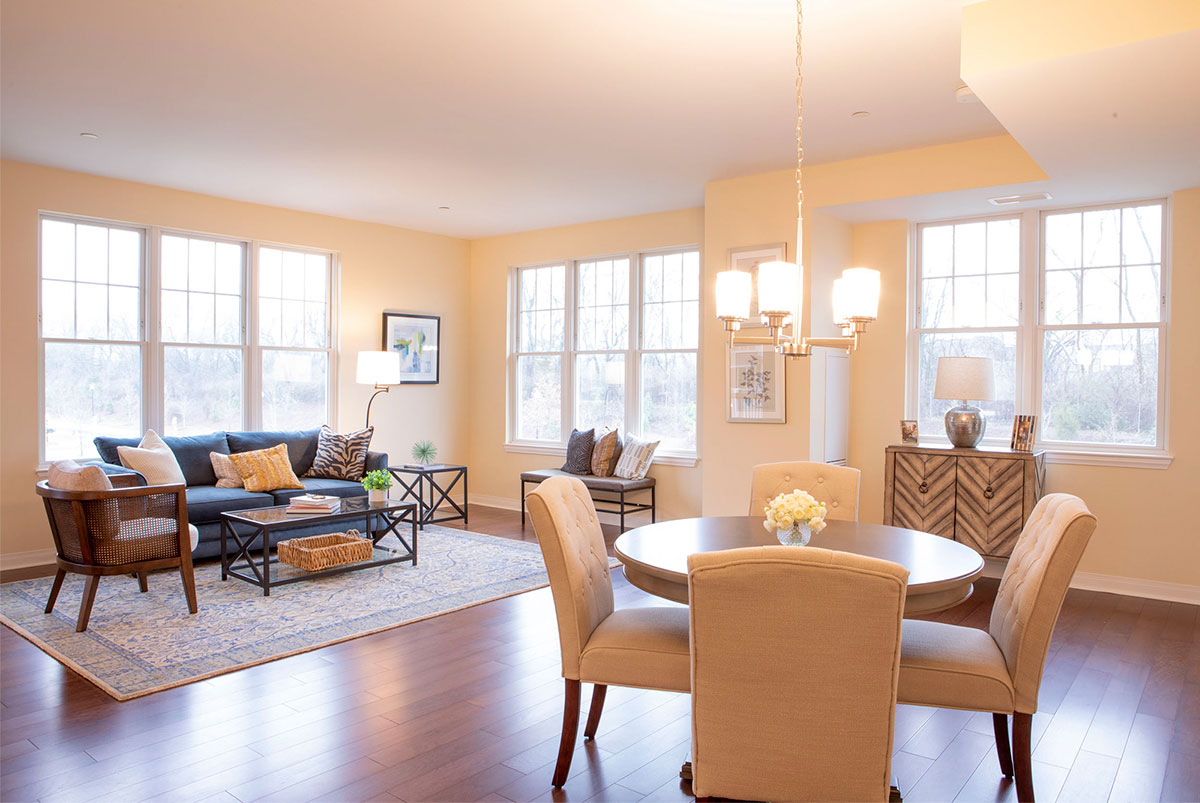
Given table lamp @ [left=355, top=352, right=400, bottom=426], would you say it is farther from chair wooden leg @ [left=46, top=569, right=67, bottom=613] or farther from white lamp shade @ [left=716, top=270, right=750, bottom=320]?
white lamp shade @ [left=716, top=270, right=750, bottom=320]

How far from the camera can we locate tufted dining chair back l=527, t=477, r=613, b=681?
2402 mm

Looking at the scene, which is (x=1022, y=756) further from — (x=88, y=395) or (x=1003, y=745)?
(x=88, y=395)

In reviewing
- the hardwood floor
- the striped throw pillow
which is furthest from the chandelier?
the striped throw pillow

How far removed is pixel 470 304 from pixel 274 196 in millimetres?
2382

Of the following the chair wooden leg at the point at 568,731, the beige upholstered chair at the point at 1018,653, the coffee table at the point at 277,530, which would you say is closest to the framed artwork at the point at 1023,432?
the beige upholstered chair at the point at 1018,653

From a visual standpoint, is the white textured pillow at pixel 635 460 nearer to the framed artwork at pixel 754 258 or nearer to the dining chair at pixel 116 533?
the framed artwork at pixel 754 258

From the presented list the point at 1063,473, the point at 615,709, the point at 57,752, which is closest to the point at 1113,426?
the point at 1063,473

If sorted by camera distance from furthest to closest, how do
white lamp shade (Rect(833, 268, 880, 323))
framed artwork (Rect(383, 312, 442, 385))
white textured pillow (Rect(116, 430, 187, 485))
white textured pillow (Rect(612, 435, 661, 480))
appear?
framed artwork (Rect(383, 312, 442, 385)) < white textured pillow (Rect(612, 435, 661, 480)) < white textured pillow (Rect(116, 430, 187, 485)) < white lamp shade (Rect(833, 268, 880, 323))

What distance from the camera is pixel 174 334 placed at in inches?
241

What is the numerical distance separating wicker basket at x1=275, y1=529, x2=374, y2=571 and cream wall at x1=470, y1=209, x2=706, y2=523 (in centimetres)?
260

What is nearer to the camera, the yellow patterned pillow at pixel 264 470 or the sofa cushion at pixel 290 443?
the yellow patterned pillow at pixel 264 470

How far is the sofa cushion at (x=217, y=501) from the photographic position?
5.19 m

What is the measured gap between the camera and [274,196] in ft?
20.6

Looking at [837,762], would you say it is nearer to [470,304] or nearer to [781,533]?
[781,533]
